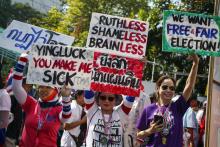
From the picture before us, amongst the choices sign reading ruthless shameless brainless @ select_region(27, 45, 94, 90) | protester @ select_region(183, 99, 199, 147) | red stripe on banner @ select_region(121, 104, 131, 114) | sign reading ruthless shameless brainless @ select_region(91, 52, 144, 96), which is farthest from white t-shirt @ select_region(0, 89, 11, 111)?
protester @ select_region(183, 99, 199, 147)

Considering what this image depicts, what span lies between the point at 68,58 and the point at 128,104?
100 cm

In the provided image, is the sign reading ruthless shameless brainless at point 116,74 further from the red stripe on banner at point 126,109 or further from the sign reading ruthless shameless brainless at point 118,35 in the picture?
the red stripe on banner at point 126,109

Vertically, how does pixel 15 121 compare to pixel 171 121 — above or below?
below

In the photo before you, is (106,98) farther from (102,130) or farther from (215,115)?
(215,115)

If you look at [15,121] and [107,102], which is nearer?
[107,102]

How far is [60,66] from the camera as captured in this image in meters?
5.72

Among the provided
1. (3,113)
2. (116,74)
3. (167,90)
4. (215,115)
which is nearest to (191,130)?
(215,115)

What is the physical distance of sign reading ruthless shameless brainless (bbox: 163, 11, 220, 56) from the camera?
237 inches

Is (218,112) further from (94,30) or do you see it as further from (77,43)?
(77,43)

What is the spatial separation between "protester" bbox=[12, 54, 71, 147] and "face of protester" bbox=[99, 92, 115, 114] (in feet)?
1.29

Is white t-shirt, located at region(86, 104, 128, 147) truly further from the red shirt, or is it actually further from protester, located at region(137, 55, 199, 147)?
the red shirt

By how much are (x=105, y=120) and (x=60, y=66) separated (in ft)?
3.41

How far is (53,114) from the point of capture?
18.2ft

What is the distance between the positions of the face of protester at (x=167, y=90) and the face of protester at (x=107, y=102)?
531 mm
